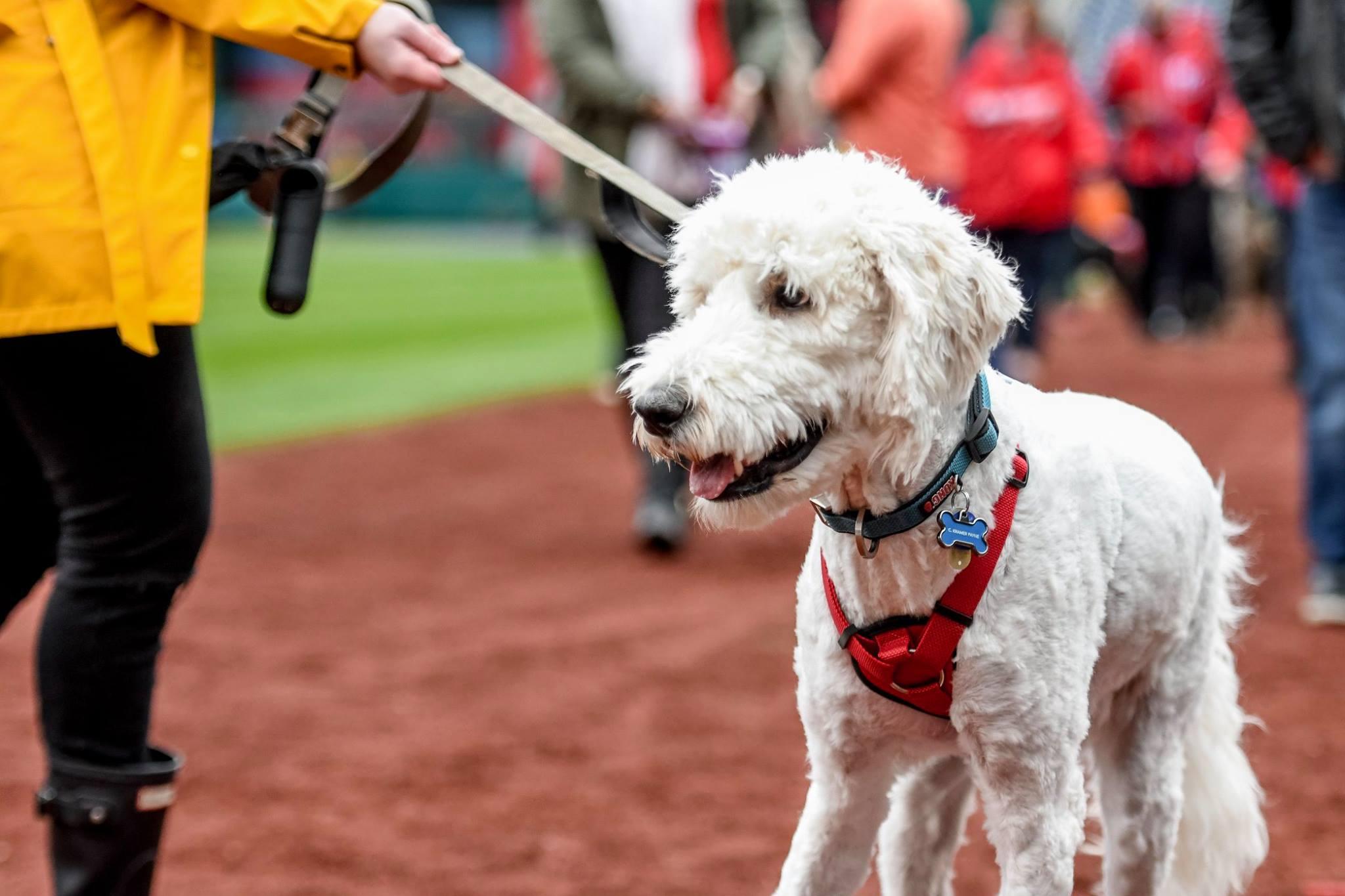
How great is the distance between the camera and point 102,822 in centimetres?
277

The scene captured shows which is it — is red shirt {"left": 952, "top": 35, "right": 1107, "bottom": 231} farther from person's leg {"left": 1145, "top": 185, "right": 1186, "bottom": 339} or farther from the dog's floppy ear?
the dog's floppy ear

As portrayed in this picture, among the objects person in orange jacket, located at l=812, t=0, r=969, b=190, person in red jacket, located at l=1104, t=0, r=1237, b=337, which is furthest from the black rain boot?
person in red jacket, located at l=1104, t=0, r=1237, b=337

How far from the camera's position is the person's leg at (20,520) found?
9.24ft

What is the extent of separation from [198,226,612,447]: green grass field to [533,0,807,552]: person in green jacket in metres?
3.70

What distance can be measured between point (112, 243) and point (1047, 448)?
1.46 metres

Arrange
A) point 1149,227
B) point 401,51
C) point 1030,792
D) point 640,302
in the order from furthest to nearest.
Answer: point 1149,227 < point 640,302 < point 401,51 < point 1030,792

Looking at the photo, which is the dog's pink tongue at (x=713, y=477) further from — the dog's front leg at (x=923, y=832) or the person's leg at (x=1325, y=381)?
the person's leg at (x=1325, y=381)

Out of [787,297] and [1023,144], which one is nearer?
[787,297]

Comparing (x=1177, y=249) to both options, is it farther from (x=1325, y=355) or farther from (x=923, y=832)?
(x=923, y=832)

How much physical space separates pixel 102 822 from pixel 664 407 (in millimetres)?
1258

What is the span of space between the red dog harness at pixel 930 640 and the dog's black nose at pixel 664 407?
0.46 m

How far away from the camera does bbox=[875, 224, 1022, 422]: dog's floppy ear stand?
2289 millimetres

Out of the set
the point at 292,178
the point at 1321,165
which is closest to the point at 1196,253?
the point at 1321,165

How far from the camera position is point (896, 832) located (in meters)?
3.00
